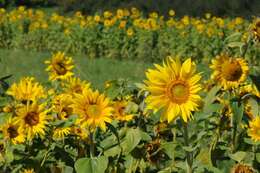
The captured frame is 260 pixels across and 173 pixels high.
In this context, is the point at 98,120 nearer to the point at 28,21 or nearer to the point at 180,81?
the point at 180,81

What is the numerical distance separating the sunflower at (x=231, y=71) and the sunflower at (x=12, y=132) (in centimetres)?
77

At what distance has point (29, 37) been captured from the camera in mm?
13812

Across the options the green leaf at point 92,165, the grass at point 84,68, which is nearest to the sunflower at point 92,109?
the green leaf at point 92,165

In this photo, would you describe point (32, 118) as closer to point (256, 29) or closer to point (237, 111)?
point (237, 111)

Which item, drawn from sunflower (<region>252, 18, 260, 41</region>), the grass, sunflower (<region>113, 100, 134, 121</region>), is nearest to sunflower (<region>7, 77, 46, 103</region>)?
sunflower (<region>113, 100, 134, 121</region>)

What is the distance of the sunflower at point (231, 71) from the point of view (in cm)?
239

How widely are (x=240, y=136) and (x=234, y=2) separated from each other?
14842mm

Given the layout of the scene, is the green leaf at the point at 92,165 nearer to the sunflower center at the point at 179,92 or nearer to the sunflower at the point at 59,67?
the sunflower center at the point at 179,92

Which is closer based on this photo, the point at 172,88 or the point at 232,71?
the point at 172,88

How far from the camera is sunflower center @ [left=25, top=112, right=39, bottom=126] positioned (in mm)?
2494

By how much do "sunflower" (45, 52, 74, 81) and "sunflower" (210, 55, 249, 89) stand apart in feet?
2.91

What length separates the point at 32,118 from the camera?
98.7 inches

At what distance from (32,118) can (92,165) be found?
0.33 metres

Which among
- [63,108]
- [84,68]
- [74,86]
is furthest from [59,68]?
[84,68]
